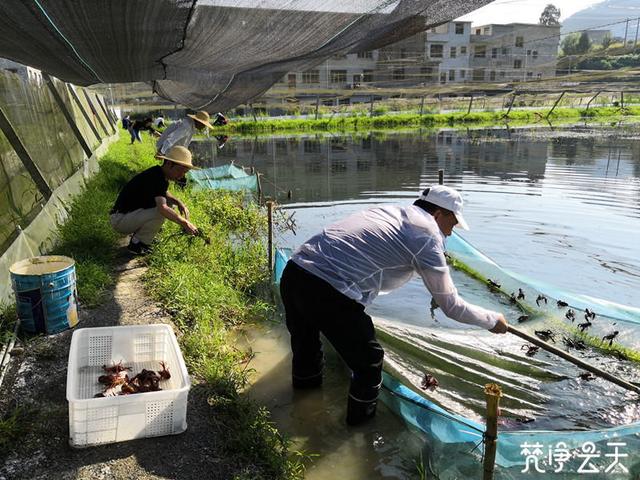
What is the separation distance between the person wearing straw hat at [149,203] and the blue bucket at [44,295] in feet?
3.98

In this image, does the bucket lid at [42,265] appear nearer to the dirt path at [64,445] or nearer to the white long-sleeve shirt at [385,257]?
the dirt path at [64,445]

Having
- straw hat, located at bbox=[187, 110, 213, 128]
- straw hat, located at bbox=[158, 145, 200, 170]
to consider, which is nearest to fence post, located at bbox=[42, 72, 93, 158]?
straw hat, located at bbox=[187, 110, 213, 128]

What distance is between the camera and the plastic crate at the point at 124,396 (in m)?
2.35

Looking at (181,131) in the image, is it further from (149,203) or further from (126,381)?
(126,381)

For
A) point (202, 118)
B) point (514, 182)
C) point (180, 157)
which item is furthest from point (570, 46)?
point (180, 157)

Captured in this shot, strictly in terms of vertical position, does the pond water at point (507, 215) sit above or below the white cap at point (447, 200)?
below

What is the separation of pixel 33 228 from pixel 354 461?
358cm

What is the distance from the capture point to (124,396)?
2363mm

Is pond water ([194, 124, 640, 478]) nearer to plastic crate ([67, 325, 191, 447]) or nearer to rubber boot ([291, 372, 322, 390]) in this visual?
rubber boot ([291, 372, 322, 390])

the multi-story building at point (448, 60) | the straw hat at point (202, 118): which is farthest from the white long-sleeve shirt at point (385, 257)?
the multi-story building at point (448, 60)

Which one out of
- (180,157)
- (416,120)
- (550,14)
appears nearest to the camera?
(180,157)

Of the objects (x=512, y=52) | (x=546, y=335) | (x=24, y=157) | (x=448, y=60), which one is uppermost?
(x=512, y=52)

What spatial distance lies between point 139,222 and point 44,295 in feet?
5.82

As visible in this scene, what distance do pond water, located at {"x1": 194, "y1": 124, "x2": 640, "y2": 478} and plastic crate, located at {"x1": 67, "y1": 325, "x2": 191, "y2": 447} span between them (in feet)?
4.08
